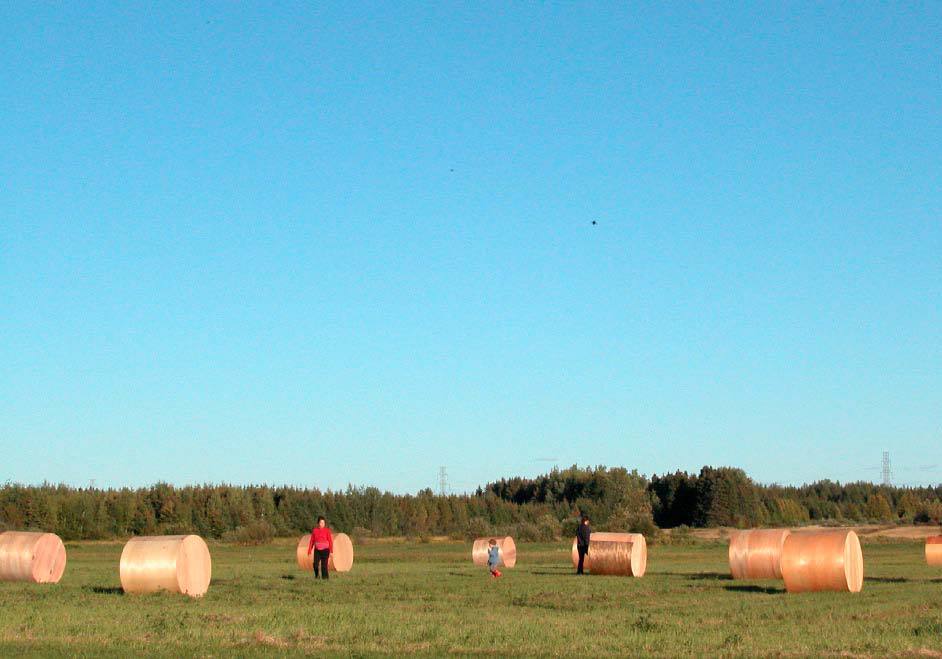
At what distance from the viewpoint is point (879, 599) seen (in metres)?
26.5

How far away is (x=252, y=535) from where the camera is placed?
279 feet

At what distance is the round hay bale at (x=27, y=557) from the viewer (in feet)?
107

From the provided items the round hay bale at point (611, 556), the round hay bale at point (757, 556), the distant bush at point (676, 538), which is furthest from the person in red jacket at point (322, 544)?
→ the distant bush at point (676, 538)

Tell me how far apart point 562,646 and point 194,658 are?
536 centimetres

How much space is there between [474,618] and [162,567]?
812 cm

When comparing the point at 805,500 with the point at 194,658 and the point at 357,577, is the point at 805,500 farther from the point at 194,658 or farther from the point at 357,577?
the point at 194,658

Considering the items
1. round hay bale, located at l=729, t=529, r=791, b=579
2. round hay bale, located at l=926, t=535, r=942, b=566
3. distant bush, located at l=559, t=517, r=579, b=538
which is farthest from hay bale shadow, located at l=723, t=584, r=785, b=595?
distant bush, located at l=559, t=517, r=579, b=538

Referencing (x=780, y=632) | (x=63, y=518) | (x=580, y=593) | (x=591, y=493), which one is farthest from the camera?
(x=591, y=493)

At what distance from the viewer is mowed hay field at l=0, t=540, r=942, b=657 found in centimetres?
1814

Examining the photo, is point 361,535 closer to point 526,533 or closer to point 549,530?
point 526,533

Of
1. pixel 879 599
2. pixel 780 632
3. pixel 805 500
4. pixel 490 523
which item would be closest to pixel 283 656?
pixel 780 632

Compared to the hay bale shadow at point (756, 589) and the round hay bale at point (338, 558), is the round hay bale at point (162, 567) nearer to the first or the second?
the hay bale shadow at point (756, 589)

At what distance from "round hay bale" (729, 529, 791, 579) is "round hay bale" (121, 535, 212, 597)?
48.3 ft

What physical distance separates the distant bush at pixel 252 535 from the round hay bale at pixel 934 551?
4893cm
